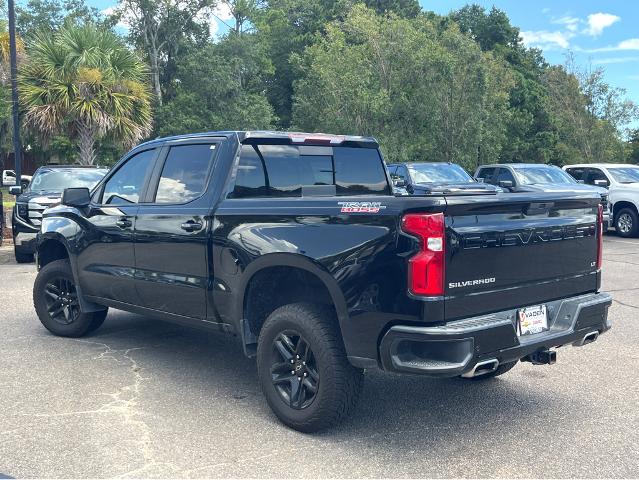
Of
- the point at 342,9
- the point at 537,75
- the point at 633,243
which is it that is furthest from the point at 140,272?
the point at 537,75

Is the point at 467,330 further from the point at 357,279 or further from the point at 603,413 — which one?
the point at 603,413

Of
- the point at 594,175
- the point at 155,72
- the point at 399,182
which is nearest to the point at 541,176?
the point at 594,175

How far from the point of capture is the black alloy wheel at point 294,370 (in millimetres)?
4207

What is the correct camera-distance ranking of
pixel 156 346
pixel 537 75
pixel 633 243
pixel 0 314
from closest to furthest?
pixel 156 346
pixel 0 314
pixel 633 243
pixel 537 75

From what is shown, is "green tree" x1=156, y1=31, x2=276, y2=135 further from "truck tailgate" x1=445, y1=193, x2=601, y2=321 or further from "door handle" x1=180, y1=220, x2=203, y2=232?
"truck tailgate" x1=445, y1=193, x2=601, y2=321

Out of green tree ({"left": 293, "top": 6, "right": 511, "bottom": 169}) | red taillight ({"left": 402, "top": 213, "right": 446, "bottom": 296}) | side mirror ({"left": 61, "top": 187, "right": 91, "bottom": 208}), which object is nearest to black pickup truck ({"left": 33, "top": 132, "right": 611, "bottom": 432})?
red taillight ({"left": 402, "top": 213, "right": 446, "bottom": 296})

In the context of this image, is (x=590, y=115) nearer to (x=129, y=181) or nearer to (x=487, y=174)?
(x=487, y=174)

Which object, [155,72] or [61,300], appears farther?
[155,72]

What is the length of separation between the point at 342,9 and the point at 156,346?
41.2 m

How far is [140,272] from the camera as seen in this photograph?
5.49 meters

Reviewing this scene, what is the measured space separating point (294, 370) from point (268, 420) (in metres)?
0.44

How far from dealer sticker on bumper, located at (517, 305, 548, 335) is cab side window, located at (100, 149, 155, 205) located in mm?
3231

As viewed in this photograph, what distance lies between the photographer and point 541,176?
15.4 meters

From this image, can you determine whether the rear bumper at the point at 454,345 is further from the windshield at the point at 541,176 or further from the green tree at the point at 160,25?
the green tree at the point at 160,25
